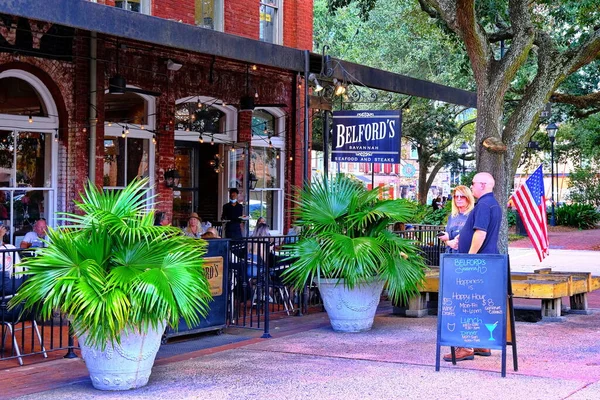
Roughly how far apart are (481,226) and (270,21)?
1094 cm

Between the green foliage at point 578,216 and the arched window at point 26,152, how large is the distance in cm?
2901

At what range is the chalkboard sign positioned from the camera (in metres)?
8.08

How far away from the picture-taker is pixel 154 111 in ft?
51.0

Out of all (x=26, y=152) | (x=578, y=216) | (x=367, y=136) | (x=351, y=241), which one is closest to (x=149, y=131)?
(x=26, y=152)

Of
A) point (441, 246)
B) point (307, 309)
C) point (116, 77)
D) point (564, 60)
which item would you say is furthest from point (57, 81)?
point (564, 60)

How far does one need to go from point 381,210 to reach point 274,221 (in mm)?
8374

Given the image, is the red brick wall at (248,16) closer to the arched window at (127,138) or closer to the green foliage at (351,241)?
the arched window at (127,138)

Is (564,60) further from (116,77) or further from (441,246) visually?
(116,77)

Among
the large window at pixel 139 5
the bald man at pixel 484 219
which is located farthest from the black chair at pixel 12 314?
the large window at pixel 139 5

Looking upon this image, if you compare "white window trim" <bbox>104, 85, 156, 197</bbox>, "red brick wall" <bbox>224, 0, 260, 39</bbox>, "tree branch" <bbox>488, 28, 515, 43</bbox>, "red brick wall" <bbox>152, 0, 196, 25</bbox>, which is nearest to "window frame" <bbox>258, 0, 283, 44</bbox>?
"red brick wall" <bbox>224, 0, 260, 39</bbox>

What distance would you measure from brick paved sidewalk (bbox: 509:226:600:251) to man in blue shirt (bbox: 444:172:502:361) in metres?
22.0

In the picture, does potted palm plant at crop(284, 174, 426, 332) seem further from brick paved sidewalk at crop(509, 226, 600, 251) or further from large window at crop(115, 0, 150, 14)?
brick paved sidewalk at crop(509, 226, 600, 251)

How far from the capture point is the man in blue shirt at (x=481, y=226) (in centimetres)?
848

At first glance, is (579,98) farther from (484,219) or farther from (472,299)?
(472,299)
